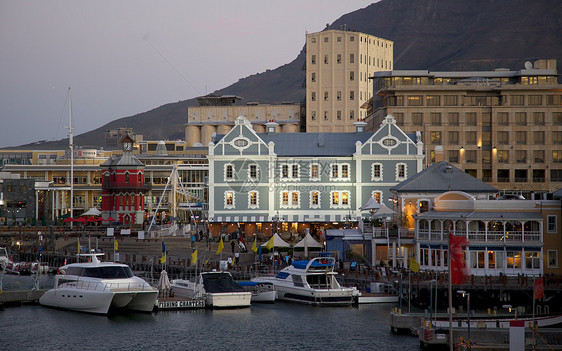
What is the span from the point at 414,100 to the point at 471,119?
26.5 ft

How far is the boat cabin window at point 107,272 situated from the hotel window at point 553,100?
77.1m

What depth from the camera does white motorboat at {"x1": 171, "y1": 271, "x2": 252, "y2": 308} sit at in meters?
60.9

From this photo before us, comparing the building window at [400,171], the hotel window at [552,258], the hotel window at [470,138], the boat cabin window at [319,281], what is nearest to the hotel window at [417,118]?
the hotel window at [470,138]

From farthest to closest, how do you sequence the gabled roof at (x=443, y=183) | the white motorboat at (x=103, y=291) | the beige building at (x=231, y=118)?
the beige building at (x=231, y=118), the gabled roof at (x=443, y=183), the white motorboat at (x=103, y=291)

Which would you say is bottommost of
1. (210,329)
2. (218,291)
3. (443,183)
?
(210,329)

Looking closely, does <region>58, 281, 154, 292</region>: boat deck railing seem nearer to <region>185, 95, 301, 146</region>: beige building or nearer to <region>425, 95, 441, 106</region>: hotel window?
<region>425, 95, 441, 106</region>: hotel window

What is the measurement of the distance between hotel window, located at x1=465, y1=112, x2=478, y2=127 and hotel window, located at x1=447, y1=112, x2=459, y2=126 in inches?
53.4

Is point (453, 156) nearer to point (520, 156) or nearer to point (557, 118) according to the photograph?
point (520, 156)

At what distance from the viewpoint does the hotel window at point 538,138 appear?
392 feet

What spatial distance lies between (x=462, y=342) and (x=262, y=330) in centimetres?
1465

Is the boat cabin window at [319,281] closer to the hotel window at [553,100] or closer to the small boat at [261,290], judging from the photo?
the small boat at [261,290]

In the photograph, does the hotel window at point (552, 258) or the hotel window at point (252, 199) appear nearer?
the hotel window at point (552, 258)

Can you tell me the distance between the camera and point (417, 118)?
393 ft

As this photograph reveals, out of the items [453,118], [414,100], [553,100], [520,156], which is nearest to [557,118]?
[553,100]
